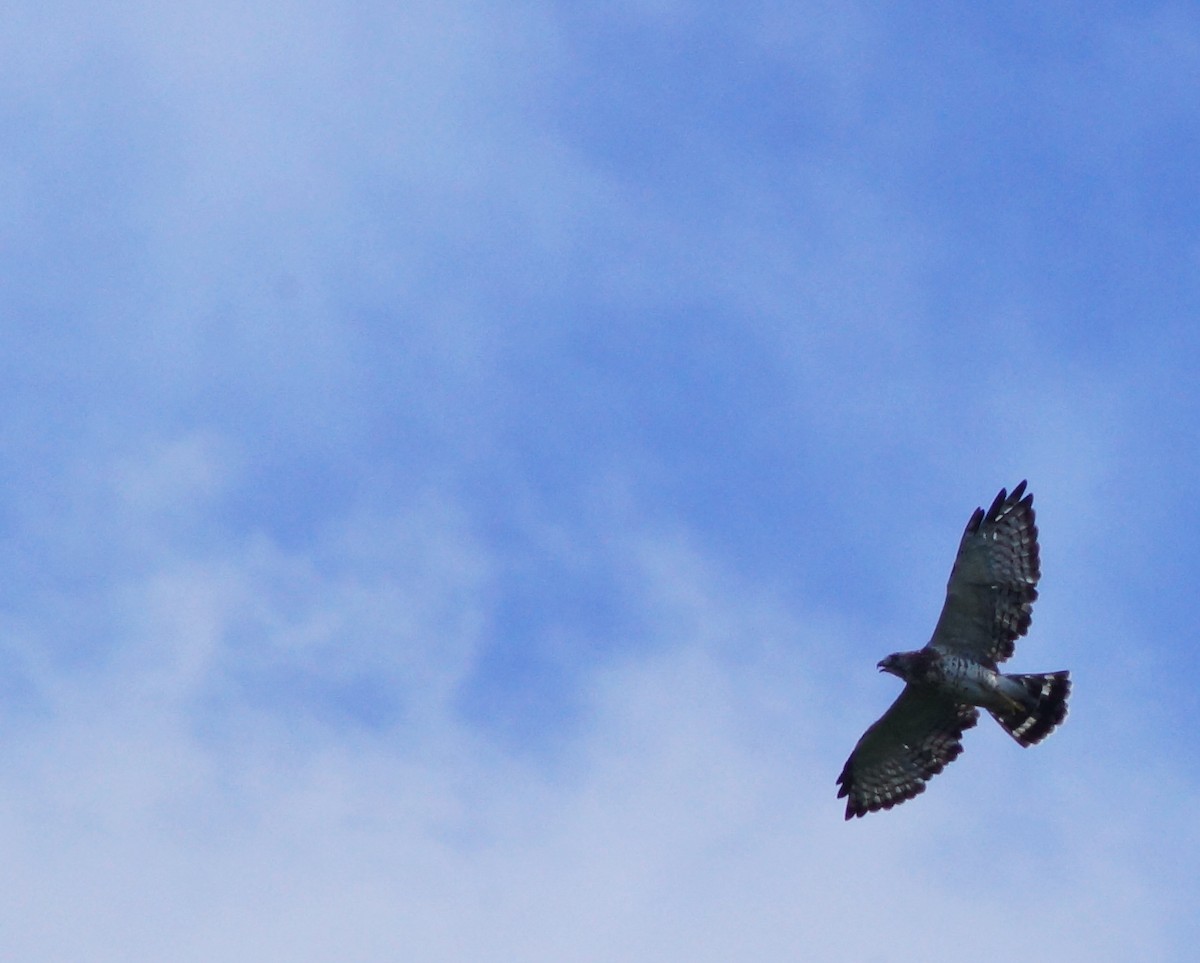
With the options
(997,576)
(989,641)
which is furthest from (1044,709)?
(997,576)

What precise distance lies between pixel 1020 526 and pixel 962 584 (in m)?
0.92

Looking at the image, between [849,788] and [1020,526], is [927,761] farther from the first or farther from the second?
[1020,526]

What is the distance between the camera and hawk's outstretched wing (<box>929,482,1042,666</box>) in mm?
20156

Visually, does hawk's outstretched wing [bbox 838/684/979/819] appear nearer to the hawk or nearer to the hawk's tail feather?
the hawk

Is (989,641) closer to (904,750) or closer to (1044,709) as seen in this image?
(1044,709)

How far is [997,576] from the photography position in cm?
2016

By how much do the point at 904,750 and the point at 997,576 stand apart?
2.82 m

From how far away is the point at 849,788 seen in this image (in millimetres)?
22250

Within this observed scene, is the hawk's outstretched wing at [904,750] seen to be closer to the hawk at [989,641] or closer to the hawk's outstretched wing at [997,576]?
the hawk at [989,641]

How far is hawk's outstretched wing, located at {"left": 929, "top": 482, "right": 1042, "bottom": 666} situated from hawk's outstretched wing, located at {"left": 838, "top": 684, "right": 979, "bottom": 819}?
105cm

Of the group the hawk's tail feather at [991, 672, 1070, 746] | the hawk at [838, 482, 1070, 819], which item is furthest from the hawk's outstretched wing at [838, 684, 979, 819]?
the hawk's tail feather at [991, 672, 1070, 746]

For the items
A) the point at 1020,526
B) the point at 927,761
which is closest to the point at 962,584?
the point at 1020,526

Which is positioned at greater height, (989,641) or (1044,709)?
(989,641)

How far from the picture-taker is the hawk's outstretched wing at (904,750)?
21.2m
